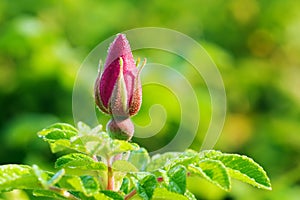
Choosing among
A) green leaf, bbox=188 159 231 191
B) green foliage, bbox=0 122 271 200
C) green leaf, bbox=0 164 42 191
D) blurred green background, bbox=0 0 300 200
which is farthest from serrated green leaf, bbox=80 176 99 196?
blurred green background, bbox=0 0 300 200

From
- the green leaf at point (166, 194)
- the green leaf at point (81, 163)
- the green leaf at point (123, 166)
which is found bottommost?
the green leaf at point (166, 194)

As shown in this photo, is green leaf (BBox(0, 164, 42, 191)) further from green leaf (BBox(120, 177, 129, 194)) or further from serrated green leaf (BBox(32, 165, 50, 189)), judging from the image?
green leaf (BBox(120, 177, 129, 194))

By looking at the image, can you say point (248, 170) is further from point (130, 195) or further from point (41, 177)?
point (41, 177)

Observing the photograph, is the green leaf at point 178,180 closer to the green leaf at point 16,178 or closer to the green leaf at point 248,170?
the green leaf at point 248,170

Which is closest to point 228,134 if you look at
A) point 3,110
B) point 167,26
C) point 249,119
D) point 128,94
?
point 249,119

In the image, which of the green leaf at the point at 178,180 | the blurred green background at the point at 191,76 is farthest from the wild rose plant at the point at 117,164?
the blurred green background at the point at 191,76

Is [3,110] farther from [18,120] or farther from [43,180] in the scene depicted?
[43,180]
